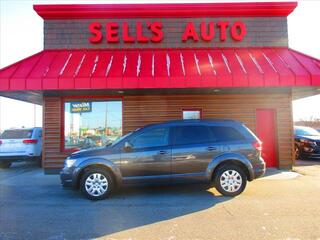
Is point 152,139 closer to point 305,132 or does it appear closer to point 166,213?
point 166,213

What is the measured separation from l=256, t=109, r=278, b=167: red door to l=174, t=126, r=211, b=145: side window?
5.01 meters

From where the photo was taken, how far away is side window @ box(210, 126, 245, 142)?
7.94m

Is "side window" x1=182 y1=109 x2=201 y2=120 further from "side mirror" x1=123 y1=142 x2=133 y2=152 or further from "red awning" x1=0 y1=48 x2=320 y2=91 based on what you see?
"side mirror" x1=123 y1=142 x2=133 y2=152

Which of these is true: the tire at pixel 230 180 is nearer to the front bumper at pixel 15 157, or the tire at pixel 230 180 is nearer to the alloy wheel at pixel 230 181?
the alloy wheel at pixel 230 181

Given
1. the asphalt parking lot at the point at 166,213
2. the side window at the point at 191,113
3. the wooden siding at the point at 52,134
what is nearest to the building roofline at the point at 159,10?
the wooden siding at the point at 52,134

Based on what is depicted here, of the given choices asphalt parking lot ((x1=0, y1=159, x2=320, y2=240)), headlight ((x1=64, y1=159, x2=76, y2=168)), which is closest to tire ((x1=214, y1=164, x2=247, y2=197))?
asphalt parking lot ((x1=0, y1=159, x2=320, y2=240))

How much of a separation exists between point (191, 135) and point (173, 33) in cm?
598

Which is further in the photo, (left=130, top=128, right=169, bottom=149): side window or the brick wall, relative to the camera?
the brick wall

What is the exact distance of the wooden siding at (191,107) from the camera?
474 inches

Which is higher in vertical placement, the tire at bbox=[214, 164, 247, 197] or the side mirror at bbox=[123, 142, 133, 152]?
the side mirror at bbox=[123, 142, 133, 152]

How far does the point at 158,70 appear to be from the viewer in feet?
34.5

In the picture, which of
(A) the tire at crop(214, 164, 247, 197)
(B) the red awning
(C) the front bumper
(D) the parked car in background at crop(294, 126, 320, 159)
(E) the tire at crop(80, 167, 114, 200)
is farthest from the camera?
(D) the parked car in background at crop(294, 126, 320, 159)

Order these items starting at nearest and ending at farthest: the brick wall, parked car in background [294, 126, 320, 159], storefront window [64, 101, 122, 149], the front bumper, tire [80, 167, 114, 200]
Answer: tire [80, 167, 114, 200] < storefront window [64, 101, 122, 149] < the brick wall < the front bumper < parked car in background [294, 126, 320, 159]

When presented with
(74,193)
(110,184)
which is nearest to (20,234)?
(110,184)
